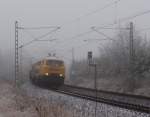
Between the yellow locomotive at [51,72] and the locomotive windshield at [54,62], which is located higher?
the locomotive windshield at [54,62]

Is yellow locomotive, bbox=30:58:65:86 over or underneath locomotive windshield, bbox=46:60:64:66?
underneath

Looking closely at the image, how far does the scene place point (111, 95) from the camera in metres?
26.9

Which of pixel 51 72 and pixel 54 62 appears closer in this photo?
pixel 51 72

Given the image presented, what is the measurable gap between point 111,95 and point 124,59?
17.1 meters

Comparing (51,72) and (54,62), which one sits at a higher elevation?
(54,62)

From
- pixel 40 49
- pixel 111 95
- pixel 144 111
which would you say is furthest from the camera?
pixel 40 49

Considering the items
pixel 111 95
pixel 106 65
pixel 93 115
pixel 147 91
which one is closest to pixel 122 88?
pixel 147 91

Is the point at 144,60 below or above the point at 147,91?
above

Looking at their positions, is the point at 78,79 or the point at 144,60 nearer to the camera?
the point at 144,60

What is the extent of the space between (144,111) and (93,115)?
2.10 metres

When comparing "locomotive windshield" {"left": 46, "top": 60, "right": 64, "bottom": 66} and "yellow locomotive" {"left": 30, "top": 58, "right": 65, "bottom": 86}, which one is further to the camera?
"locomotive windshield" {"left": 46, "top": 60, "right": 64, "bottom": 66}

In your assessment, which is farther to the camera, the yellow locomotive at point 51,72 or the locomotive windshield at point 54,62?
the locomotive windshield at point 54,62

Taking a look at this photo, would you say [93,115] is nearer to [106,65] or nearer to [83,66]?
[106,65]

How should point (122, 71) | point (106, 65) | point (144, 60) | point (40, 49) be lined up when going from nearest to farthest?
point (144, 60), point (122, 71), point (106, 65), point (40, 49)
